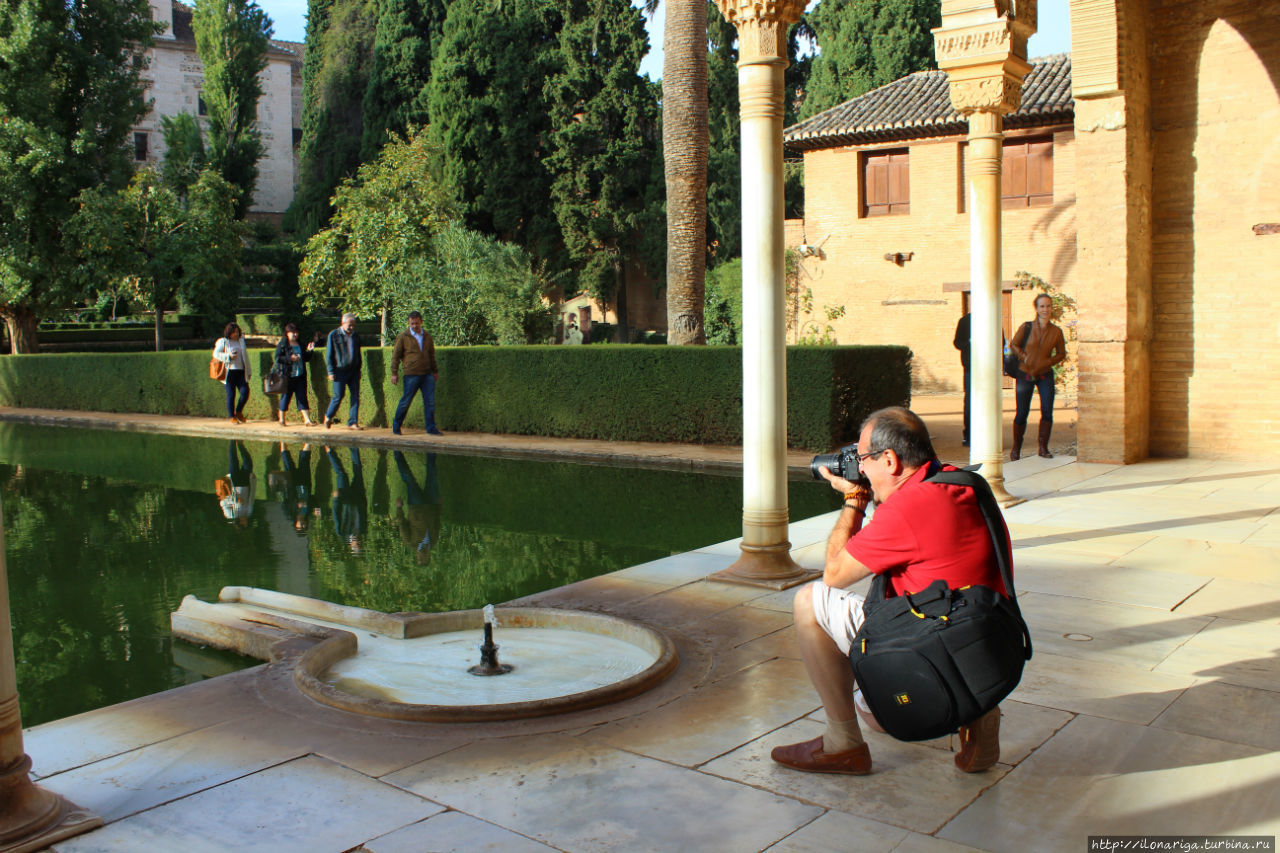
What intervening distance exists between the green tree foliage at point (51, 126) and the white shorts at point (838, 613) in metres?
24.8

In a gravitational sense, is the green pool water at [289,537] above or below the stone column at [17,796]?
below

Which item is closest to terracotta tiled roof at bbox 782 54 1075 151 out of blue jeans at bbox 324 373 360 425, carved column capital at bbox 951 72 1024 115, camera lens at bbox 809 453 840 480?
blue jeans at bbox 324 373 360 425

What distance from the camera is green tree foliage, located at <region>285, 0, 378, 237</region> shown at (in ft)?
121

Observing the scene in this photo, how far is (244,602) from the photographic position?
17.8ft

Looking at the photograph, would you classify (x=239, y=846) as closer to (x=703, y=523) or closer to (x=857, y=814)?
(x=857, y=814)

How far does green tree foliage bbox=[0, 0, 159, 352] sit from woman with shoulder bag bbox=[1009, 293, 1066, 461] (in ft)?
70.1

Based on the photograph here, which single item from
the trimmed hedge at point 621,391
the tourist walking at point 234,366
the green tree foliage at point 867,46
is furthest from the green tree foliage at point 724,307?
the tourist walking at point 234,366

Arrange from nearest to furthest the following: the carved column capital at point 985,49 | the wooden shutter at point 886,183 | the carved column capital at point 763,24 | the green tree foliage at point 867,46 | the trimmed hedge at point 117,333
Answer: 1. the carved column capital at point 763,24
2. the carved column capital at point 985,49
3. the wooden shutter at point 886,183
4. the green tree foliage at point 867,46
5. the trimmed hedge at point 117,333

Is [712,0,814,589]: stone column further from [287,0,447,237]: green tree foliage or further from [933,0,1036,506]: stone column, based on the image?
[287,0,447,237]: green tree foliage

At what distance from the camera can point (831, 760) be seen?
3098 millimetres

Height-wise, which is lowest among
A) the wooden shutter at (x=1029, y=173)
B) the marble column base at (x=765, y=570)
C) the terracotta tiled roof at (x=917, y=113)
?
the marble column base at (x=765, y=570)

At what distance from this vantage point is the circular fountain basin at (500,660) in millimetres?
3658

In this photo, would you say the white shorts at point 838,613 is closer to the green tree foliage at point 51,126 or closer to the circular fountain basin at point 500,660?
the circular fountain basin at point 500,660

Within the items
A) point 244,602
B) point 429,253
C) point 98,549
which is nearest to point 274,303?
point 429,253
